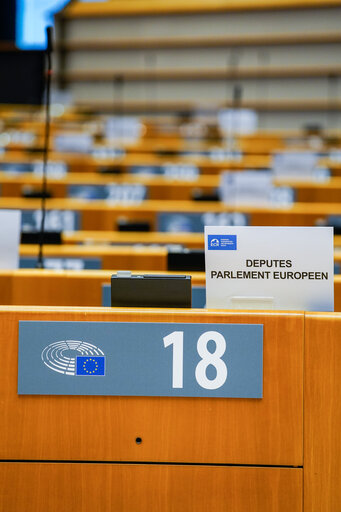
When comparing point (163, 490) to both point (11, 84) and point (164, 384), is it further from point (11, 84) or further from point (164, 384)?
point (11, 84)

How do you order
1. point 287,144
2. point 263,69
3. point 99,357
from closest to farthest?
point 99,357
point 287,144
point 263,69

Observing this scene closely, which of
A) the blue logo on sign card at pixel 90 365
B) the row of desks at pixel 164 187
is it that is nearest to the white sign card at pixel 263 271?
the blue logo on sign card at pixel 90 365

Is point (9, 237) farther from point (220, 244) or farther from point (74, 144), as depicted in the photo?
point (74, 144)

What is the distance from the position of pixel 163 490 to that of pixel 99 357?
257 mm

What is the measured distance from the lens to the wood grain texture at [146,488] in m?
1.10

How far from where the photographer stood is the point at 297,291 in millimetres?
1200

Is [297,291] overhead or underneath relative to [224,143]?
underneath

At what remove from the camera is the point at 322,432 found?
1.10 meters

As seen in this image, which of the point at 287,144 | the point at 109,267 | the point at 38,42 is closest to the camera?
the point at 109,267

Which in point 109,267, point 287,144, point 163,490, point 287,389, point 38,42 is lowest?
point 163,490

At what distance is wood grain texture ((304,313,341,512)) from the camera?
43.3 inches

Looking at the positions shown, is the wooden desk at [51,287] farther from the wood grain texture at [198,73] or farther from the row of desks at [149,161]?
the wood grain texture at [198,73]

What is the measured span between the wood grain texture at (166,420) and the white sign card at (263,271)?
0.31 feet

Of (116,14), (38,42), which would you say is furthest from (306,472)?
(38,42)
